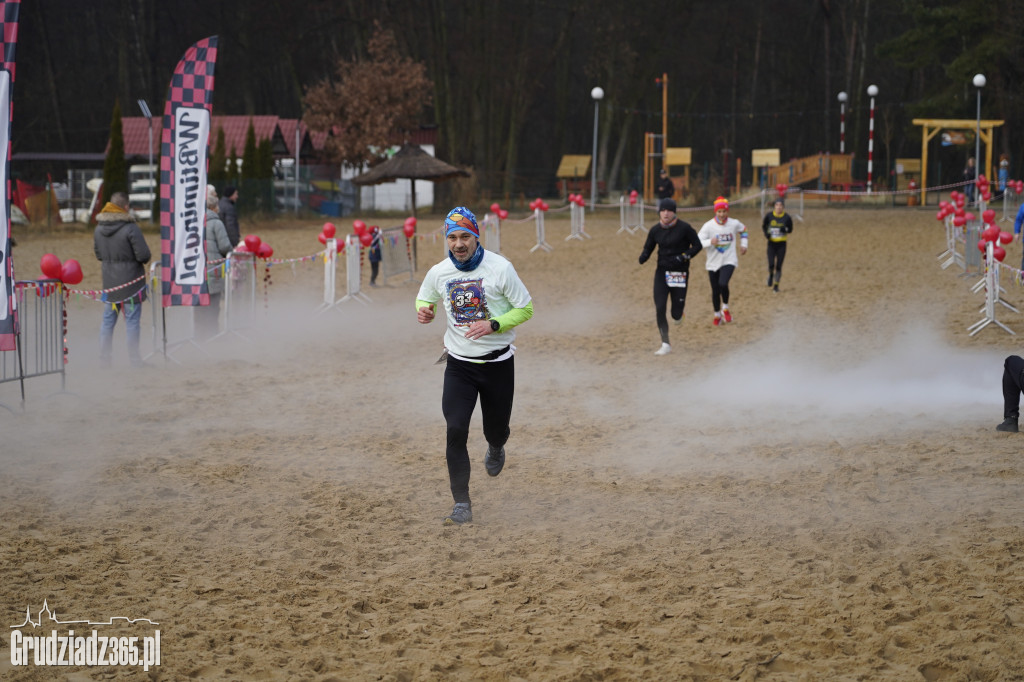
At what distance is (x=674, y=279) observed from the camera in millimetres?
13602

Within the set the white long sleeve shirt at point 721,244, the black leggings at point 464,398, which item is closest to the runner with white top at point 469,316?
the black leggings at point 464,398

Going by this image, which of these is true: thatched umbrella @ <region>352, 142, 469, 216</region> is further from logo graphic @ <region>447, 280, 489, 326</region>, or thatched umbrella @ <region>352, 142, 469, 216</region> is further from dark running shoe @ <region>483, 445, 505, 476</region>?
logo graphic @ <region>447, 280, 489, 326</region>

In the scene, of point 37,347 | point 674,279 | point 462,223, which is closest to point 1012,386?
point 674,279

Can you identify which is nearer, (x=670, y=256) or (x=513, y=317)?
(x=513, y=317)

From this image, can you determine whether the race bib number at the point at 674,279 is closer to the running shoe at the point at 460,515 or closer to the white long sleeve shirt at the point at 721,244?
the white long sleeve shirt at the point at 721,244

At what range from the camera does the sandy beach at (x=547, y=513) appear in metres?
5.21

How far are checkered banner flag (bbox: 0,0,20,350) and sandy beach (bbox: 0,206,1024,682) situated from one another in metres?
0.97

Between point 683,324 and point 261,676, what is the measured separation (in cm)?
1198

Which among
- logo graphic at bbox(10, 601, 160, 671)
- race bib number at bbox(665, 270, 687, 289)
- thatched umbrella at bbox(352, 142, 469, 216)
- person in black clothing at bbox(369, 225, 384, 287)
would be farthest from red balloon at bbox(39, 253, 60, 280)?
thatched umbrella at bbox(352, 142, 469, 216)

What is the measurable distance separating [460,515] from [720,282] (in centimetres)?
931

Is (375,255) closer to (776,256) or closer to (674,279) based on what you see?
(776,256)

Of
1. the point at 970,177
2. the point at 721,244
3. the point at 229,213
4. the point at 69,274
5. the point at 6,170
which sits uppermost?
the point at 970,177

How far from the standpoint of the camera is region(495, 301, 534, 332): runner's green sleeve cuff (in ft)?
22.2

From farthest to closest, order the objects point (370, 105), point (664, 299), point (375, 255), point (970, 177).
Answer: point (370, 105) < point (970, 177) < point (375, 255) < point (664, 299)
